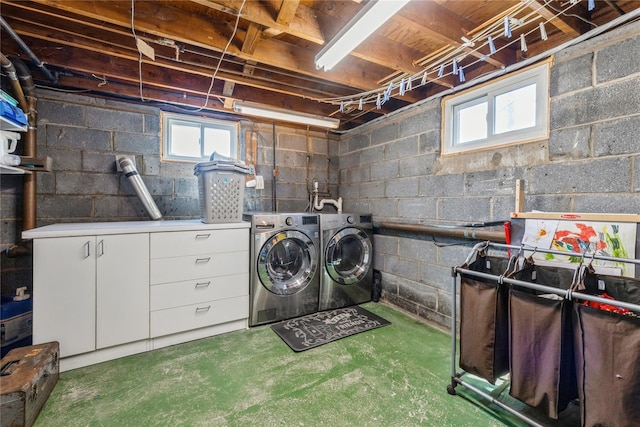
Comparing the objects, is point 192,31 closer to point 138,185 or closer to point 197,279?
point 138,185

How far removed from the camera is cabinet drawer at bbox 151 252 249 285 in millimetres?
2211

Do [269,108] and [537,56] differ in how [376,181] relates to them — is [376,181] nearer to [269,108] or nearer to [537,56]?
[269,108]

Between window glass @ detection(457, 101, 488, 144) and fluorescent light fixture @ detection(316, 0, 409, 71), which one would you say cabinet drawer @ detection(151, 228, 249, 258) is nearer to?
fluorescent light fixture @ detection(316, 0, 409, 71)

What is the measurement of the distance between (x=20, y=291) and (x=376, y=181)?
346 centimetres

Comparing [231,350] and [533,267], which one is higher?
[533,267]

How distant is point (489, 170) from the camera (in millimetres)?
2268

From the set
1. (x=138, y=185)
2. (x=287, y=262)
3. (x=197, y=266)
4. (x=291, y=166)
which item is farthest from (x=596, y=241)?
(x=138, y=185)

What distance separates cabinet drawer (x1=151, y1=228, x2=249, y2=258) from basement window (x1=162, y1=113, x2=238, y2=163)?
1.18 m

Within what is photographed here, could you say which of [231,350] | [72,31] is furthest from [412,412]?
[72,31]

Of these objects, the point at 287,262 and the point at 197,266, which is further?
the point at 287,262

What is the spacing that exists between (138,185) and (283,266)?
1620 millimetres

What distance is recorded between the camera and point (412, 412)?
1558mm

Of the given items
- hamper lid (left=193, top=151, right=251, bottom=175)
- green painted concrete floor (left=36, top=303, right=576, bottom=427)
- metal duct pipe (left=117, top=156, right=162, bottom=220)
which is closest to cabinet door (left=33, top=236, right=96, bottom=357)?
green painted concrete floor (left=36, top=303, right=576, bottom=427)

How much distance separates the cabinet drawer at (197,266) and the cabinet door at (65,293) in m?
0.41
